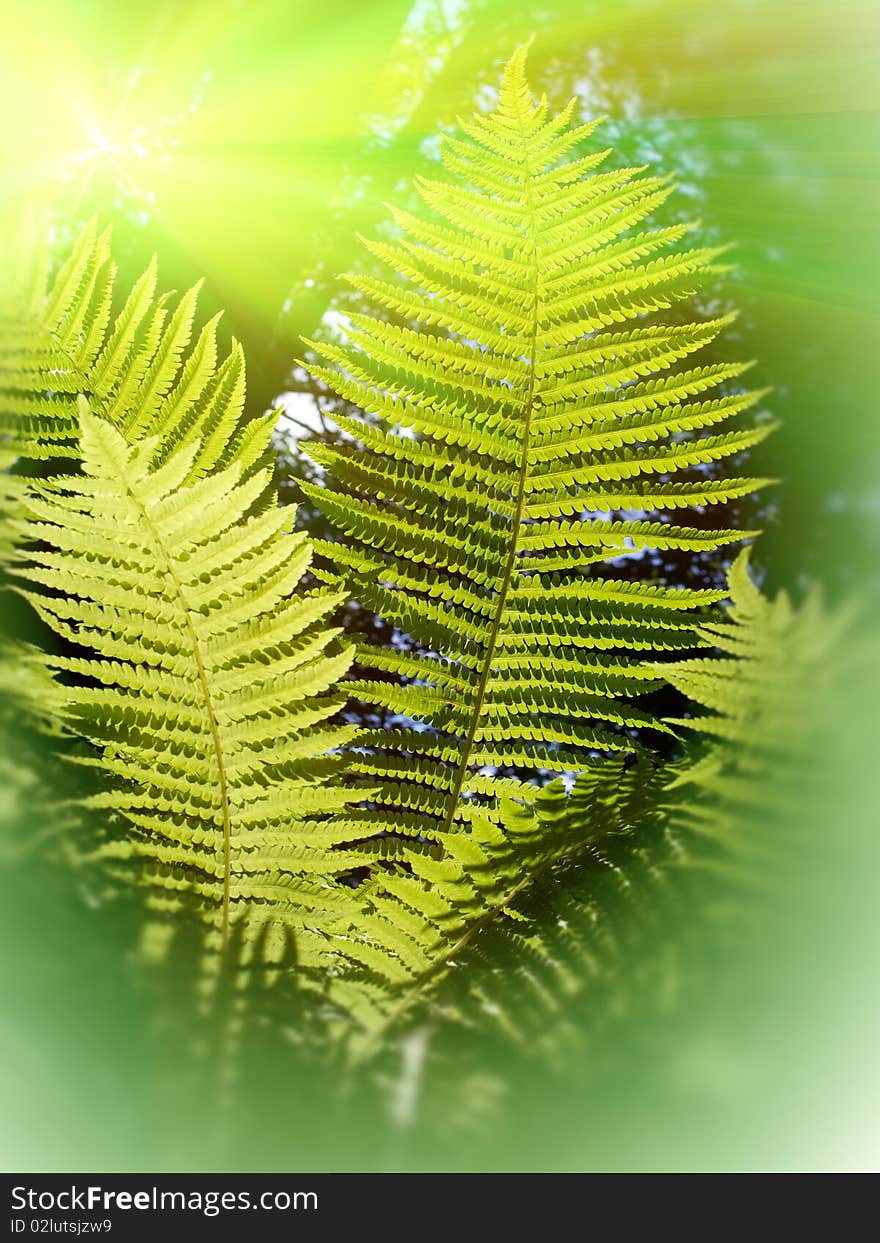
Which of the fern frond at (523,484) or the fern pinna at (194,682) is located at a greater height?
the fern frond at (523,484)

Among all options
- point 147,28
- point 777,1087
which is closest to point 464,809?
point 777,1087

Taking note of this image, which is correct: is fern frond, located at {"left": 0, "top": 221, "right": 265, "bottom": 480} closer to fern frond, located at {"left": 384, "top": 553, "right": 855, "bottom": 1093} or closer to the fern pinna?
the fern pinna

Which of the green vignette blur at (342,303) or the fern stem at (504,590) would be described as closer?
the green vignette blur at (342,303)

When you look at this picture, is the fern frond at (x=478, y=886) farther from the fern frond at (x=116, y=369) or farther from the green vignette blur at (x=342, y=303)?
the fern frond at (x=116, y=369)

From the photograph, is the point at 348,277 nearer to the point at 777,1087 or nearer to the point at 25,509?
the point at 25,509

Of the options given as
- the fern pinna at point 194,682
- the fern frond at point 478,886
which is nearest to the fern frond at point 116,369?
the fern pinna at point 194,682

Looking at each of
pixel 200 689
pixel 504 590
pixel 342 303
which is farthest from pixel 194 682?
pixel 342 303

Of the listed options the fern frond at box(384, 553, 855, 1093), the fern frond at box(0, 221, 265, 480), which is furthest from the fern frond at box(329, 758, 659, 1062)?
the fern frond at box(0, 221, 265, 480)
